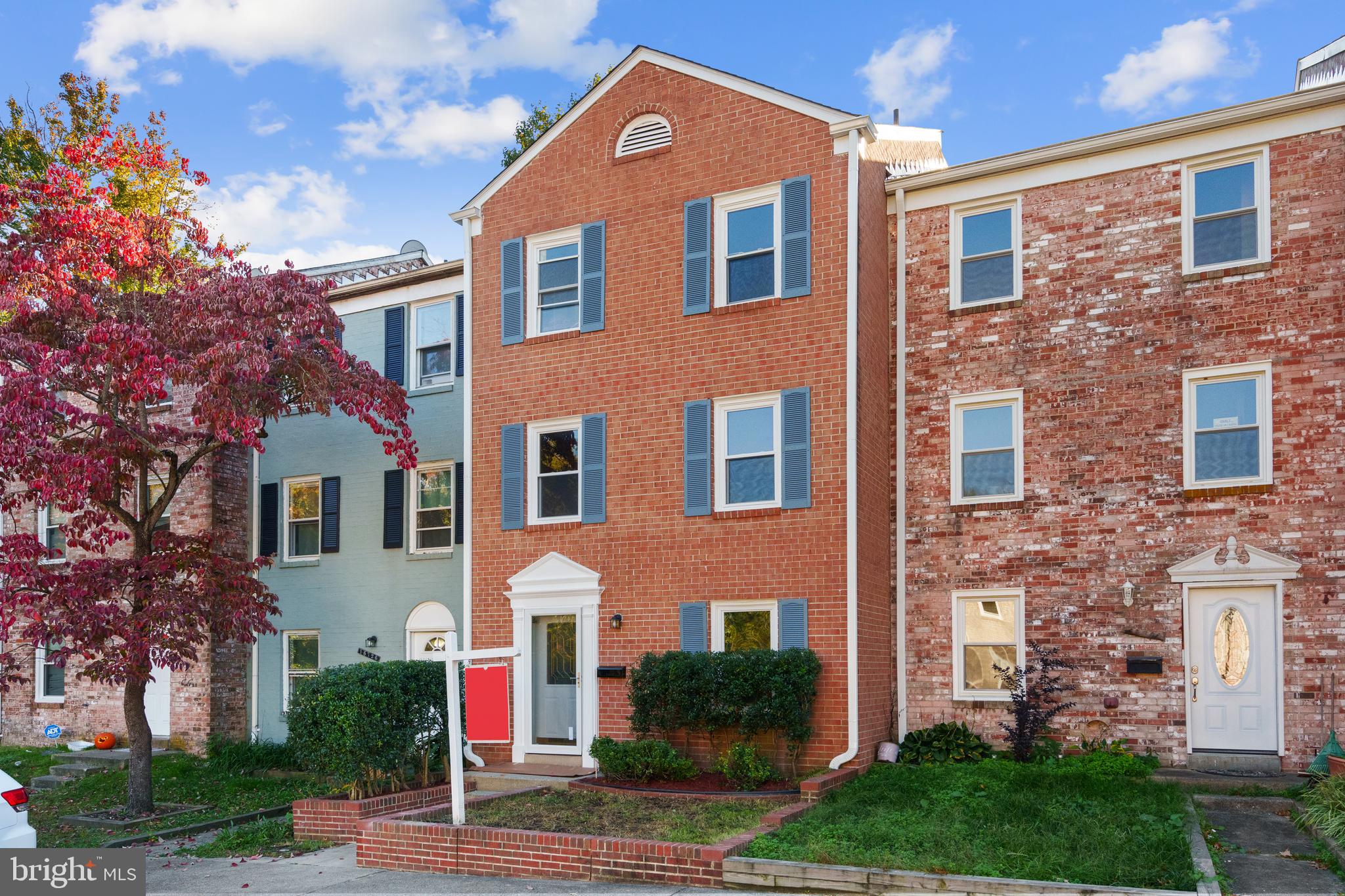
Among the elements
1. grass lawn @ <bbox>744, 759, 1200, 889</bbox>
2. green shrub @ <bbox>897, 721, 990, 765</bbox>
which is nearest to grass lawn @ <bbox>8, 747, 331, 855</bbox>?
grass lawn @ <bbox>744, 759, 1200, 889</bbox>

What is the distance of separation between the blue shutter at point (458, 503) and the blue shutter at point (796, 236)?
20.7 ft

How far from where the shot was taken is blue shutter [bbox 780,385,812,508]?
13.5 metres

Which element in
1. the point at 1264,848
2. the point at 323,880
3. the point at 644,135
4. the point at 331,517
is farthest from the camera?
the point at 331,517

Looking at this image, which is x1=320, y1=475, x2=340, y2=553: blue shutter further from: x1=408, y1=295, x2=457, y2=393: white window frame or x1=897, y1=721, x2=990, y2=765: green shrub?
x1=897, y1=721, x2=990, y2=765: green shrub

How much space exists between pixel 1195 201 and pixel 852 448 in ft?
16.6

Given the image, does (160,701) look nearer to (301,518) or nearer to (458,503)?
(301,518)

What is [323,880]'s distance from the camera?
9969 millimetres

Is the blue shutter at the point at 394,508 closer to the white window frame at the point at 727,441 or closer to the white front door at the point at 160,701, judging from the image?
the white front door at the point at 160,701

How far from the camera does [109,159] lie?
15227 mm

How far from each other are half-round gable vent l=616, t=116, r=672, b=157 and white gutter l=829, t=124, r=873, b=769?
7.98 ft

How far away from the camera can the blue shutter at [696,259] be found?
14367mm

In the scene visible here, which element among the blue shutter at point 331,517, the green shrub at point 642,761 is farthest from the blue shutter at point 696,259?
the blue shutter at point 331,517

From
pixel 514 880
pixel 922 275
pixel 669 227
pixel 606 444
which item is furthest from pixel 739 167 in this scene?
pixel 514 880

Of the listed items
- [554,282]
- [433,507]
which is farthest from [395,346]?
[554,282]
